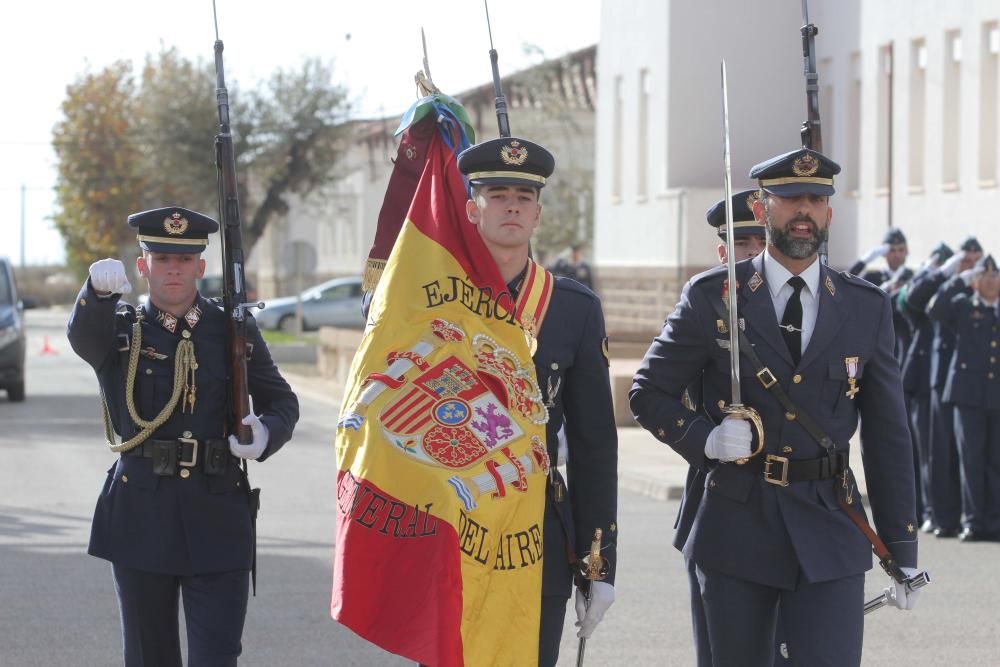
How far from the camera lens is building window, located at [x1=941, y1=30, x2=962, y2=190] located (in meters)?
25.2

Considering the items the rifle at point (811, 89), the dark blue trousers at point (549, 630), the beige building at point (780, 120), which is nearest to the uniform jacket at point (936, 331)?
the rifle at point (811, 89)

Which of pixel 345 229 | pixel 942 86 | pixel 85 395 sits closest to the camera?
pixel 942 86

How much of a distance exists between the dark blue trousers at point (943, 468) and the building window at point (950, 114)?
12.8 metres

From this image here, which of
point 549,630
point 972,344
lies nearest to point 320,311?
point 972,344

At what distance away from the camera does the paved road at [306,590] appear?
8.48m

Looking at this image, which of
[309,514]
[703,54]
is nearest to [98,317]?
[309,514]

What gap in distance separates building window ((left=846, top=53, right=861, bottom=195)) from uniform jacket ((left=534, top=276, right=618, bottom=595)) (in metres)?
24.4

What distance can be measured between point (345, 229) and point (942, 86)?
1918 inches

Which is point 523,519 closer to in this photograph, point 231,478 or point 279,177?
point 231,478

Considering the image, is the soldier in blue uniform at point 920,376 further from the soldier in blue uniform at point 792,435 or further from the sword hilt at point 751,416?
the sword hilt at point 751,416

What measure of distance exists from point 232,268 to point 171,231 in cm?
43

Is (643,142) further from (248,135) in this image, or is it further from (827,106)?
(248,135)

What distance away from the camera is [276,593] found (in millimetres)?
9969

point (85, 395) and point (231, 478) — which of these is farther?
point (85, 395)
